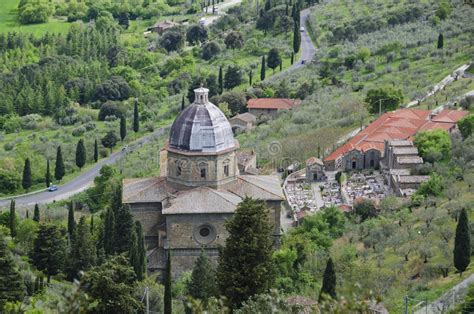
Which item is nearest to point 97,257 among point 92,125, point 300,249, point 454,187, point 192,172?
point 192,172

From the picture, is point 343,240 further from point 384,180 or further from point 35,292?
point 35,292

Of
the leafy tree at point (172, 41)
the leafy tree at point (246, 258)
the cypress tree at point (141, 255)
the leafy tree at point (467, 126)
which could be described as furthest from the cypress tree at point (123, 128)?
the leafy tree at point (246, 258)

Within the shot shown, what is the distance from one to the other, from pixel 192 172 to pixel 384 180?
2021 cm

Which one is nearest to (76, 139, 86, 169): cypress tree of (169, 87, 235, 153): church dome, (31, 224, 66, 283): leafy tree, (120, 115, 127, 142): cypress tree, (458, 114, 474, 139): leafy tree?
(120, 115, 127, 142): cypress tree

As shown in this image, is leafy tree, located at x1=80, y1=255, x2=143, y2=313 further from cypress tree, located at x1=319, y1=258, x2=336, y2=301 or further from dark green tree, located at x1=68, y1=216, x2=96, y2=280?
dark green tree, located at x1=68, y1=216, x2=96, y2=280

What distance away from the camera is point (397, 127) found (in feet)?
Result: 253

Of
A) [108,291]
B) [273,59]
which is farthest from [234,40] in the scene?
[108,291]

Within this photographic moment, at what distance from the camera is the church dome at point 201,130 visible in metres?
56.2

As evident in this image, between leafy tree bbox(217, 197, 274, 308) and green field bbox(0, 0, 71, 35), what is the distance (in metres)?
100

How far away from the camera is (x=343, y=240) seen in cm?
5856

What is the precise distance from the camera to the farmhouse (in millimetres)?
97125

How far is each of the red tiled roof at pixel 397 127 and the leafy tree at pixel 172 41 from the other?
55557mm

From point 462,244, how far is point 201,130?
16.6 metres

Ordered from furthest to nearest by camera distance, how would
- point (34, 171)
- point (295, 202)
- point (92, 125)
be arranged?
point (92, 125), point (34, 171), point (295, 202)
